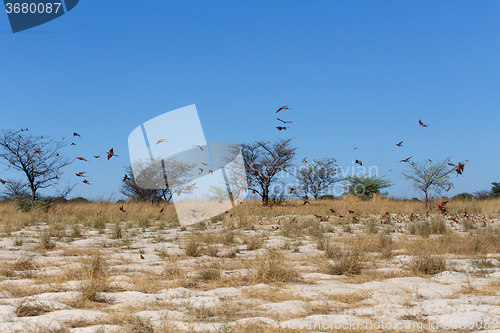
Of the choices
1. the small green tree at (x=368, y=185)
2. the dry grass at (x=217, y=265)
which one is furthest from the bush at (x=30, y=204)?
the small green tree at (x=368, y=185)

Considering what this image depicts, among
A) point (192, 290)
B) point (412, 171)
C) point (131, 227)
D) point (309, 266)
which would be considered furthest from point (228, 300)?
point (412, 171)

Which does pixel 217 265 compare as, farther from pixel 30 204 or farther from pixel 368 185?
pixel 368 185

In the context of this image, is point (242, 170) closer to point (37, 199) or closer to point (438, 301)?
point (37, 199)

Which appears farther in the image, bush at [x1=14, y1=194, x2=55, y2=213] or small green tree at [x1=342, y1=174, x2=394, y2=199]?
small green tree at [x1=342, y1=174, x2=394, y2=199]

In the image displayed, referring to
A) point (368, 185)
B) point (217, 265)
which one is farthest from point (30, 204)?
point (368, 185)

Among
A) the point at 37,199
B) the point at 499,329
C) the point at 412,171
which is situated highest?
the point at 412,171

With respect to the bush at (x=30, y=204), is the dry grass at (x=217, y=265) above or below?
below

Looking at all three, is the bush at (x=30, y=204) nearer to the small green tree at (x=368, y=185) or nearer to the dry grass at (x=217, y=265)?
the dry grass at (x=217, y=265)

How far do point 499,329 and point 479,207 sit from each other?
47.6ft

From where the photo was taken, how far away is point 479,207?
1485cm

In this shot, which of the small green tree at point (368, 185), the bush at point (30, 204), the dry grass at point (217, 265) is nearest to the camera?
the dry grass at point (217, 265)

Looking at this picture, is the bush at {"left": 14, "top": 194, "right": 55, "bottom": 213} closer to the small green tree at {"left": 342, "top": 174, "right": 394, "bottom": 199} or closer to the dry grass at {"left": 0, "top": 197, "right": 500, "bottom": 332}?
the dry grass at {"left": 0, "top": 197, "right": 500, "bottom": 332}

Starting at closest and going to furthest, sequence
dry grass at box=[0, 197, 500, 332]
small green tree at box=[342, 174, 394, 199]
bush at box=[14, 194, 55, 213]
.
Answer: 1. dry grass at box=[0, 197, 500, 332]
2. bush at box=[14, 194, 55, 213]
3. small green tree at box=[342, 174, 394, 199]

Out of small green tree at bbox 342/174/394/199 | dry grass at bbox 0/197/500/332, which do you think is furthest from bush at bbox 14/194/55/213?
small green tree at bbox 342/174/394/199
